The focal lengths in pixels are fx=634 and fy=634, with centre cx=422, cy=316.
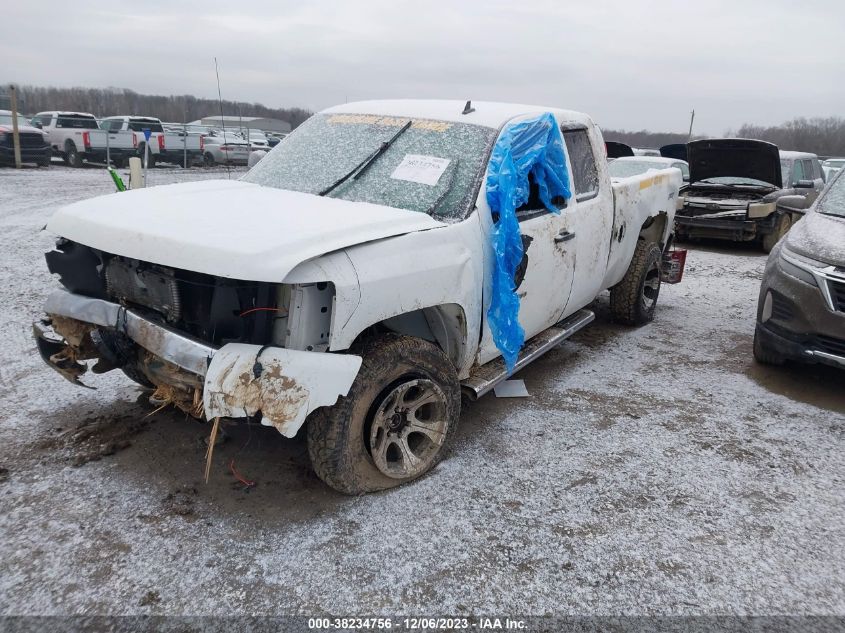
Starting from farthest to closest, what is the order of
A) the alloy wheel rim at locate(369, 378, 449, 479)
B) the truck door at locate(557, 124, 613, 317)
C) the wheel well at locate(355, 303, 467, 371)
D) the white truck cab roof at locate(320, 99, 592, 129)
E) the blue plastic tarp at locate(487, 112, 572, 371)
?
the truck door at locate(557, 124, 613, 317)
the white truck cab roof at locate(320, 99, 592, 129)
the blue plastic tarp at locate(487, 112, 572, 371)
the wheel well at locate(355, 303, 467, 371)
the alloy wheel rim at locate(369, 378, 449, 479)

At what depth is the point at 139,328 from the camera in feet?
9.87

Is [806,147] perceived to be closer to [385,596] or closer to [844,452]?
[844,452]

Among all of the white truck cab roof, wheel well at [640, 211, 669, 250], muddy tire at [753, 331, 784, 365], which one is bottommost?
muddy tire at [753, 331, 784, 365]

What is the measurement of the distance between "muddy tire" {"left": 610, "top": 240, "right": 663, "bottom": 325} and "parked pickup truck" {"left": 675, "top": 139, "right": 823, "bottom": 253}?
5.06m

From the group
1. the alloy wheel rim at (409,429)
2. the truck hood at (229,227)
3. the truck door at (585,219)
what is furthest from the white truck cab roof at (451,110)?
the alloy wheel rim at (409,429)

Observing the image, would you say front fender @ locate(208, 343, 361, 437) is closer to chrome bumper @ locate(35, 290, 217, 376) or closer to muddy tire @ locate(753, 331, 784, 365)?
chrome bumper @ locate(35, 290, 217, 376)

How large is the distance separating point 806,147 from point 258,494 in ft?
165

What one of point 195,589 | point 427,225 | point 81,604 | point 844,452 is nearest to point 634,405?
point 844,452

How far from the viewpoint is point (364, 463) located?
313 cm

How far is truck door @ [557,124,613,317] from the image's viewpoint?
4.38m

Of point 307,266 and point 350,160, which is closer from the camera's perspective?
point 307,266

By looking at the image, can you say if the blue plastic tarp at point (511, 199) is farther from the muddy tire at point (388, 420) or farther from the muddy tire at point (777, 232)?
the muddy tire at point (777, 232)

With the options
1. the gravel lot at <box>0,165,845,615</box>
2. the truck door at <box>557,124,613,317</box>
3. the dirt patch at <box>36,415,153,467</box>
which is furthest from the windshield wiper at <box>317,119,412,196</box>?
the dirt patch at <box>36,415,153,467</box>

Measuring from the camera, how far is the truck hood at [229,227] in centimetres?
262
